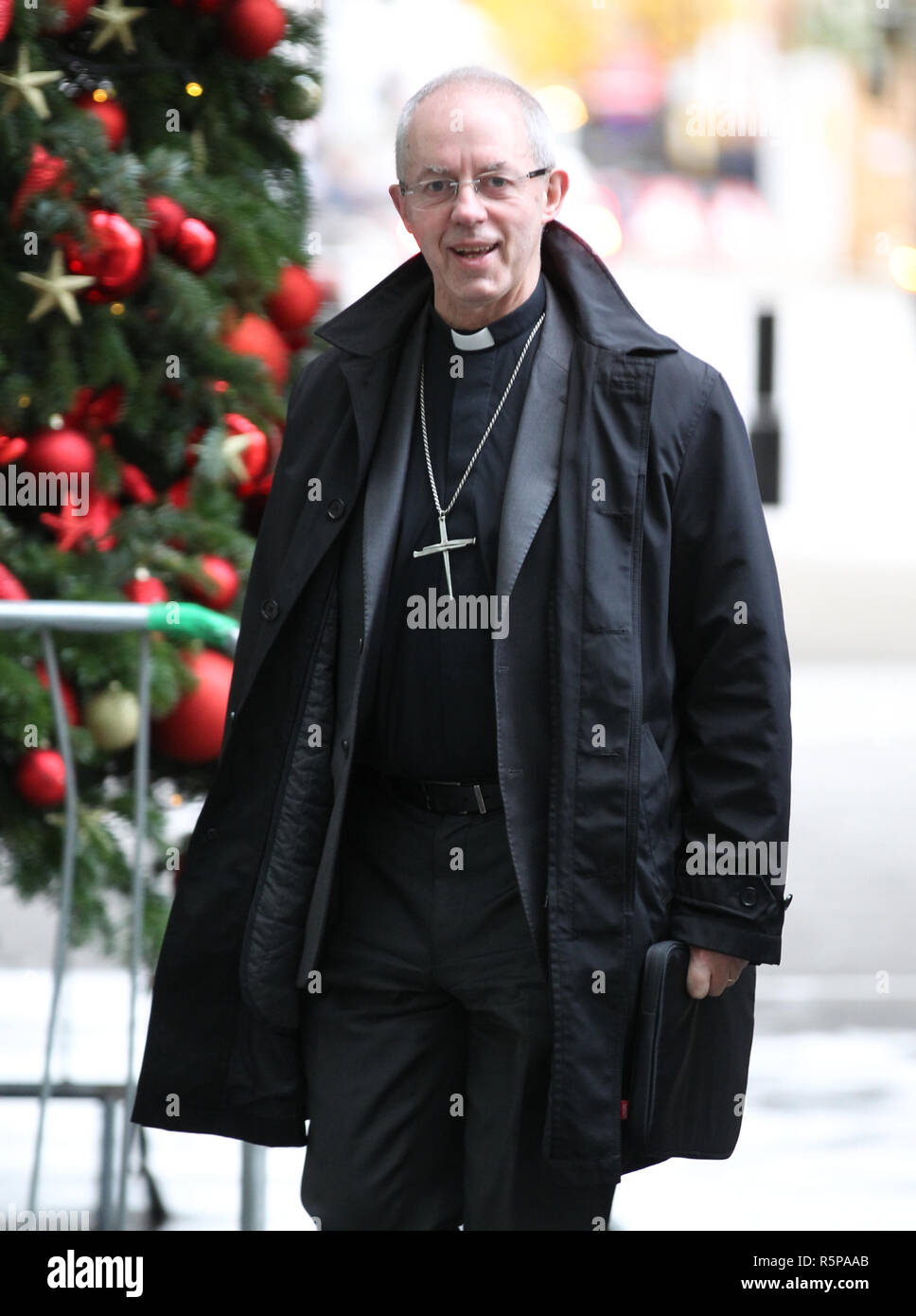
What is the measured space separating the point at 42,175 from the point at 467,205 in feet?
4.04

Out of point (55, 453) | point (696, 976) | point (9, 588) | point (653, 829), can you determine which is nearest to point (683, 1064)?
point (696, 976)

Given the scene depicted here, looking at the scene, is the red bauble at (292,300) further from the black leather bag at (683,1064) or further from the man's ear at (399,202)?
the black leather bag at (683,1064)

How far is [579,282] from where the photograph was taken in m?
2.74

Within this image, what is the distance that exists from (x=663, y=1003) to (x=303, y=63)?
2281 millimetres

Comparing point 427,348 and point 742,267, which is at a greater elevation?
point 742,267

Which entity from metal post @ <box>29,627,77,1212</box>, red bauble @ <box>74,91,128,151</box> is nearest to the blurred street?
metal post @ <box>29,627,77,1212</box>

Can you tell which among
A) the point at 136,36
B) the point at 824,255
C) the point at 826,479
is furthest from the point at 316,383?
the point at 824,255

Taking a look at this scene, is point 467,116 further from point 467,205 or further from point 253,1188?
point 253,1188

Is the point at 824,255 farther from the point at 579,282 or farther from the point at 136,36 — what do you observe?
the point at 579,282

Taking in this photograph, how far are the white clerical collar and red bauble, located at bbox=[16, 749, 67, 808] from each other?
1.22m

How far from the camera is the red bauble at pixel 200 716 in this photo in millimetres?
3645

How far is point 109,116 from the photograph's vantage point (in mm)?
3656
